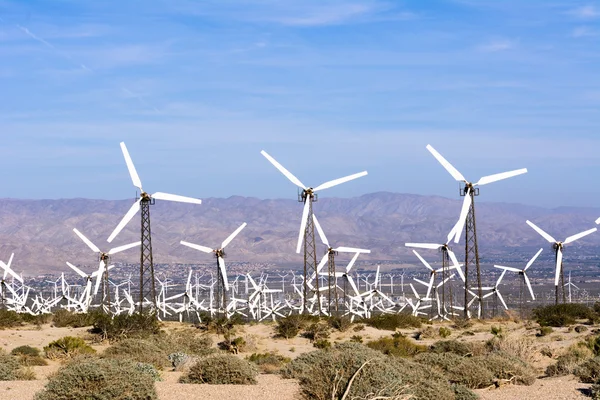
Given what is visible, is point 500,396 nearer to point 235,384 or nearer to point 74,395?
point 235,384

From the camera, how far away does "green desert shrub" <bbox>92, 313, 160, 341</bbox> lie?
4381 centimetres

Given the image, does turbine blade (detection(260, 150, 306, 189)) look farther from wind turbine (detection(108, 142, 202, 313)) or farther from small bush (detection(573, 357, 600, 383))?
small bush (detection(573, 357, 600, 383))

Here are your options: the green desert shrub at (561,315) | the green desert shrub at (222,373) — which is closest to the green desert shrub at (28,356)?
the green desert shrub at (222,373)

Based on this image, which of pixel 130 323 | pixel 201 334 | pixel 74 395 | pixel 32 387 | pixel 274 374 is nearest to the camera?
pixel 74 395

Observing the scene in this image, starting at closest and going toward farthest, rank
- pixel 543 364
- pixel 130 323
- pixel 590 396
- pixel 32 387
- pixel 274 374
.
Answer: pixel 590 396, pixel 32 387, pixel 274 374, pixel 543 364, pixel 130 323

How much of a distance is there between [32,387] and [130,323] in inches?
798

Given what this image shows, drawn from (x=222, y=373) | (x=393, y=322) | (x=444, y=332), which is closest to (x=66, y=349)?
(x=222, y=373)

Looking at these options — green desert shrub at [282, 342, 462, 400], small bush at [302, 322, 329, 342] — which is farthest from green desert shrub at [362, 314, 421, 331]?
green desert shrub at [282, 342, 462, 400]

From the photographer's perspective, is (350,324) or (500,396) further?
(350,324)

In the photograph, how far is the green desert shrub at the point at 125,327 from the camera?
1725 inches

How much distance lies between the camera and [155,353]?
33.6 meters

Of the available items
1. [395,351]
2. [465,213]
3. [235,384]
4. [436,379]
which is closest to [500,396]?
[436,379]

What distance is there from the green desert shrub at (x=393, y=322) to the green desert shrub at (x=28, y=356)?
22186 mm

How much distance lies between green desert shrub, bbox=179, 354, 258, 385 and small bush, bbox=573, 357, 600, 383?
32.8 ft
